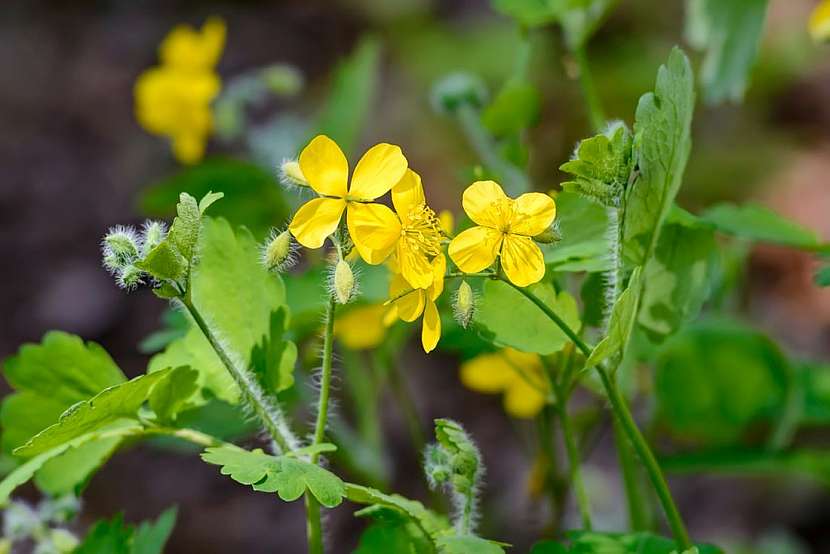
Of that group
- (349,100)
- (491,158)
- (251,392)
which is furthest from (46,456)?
(349,100)

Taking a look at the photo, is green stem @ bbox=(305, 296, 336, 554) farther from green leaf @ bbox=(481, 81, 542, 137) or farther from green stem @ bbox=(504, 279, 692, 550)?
green leaf @ bbox=(481, 81, 542, 137)

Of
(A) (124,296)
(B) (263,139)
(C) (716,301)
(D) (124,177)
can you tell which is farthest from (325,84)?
(C) (716,301)

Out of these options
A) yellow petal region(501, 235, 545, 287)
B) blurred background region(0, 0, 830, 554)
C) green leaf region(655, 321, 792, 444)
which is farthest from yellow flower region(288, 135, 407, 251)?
blurred background region(0, 0, 830, 554)

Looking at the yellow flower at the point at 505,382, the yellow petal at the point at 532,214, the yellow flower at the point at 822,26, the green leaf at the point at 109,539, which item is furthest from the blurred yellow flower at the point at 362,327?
the yellow flower at the point at 822,26

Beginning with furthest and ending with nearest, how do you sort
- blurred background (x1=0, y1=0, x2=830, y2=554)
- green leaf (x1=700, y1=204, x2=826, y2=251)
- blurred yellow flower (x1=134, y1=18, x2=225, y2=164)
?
1. blurred background (x1=0, y1=0, x2=830, y2=554)
2. blurred yellow flower (x1=134, y1=18, x2=225, y2=164)
3. green leaf (x1=700, y1=204, x2=826, y2=251)

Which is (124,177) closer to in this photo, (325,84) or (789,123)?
(325,84)
